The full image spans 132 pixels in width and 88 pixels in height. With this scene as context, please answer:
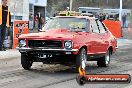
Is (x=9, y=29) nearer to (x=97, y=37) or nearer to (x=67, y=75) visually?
(x=97, y=37)

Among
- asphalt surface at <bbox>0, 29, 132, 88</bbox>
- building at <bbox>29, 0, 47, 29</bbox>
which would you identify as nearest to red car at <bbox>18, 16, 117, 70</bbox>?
asphalt surface at <bbox>0, 29, 132, 88</bbox>

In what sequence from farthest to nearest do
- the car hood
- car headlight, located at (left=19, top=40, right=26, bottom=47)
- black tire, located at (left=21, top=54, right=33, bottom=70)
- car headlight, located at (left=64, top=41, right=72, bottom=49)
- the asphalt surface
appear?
black tire, located at (left=21, top=54, right=33, bottom=70) → car headlight, located at (left=19, top=40, right=26, bottom=47) → the car hood → car headlight, located at (left=64, top=41, right=72, bottom=49) → the asphalt surface

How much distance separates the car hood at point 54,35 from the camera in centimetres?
1047

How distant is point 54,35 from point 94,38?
1.71 m

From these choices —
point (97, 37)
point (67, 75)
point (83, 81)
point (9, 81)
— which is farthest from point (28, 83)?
point (83, 81)

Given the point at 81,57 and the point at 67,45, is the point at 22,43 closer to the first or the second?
the point at 67,45

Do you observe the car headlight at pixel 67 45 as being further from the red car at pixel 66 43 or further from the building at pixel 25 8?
the building at pixel 25 8

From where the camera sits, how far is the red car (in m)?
10.4

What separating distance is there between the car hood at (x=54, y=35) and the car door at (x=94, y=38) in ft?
2.77

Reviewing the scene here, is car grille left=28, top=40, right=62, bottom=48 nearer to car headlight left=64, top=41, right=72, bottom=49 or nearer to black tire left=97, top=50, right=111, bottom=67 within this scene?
car headlight left=64, top=41, right=72, bottom=49

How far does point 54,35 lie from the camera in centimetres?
1061

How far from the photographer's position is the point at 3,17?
1695cm

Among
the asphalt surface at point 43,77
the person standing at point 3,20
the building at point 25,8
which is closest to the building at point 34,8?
the building at point 25,8

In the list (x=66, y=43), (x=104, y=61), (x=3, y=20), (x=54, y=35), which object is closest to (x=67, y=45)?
(x=66, y=43)
